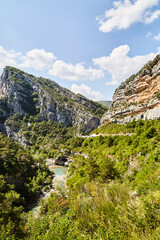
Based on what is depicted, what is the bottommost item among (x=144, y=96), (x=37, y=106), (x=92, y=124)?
(x=92, y=124)

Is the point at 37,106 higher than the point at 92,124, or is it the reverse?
the point at 37,106

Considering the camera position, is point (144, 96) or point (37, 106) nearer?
point (144, 96)

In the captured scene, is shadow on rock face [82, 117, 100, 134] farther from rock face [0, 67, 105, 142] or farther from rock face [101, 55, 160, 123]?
rock face [101, 55, 160, 123]

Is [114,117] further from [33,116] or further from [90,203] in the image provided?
[33,116]

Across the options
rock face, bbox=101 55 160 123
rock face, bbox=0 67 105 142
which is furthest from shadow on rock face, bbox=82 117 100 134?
rock face, bbox=101 55 160 123

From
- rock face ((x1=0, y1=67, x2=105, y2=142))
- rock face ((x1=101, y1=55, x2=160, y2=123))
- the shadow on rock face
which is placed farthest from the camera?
rock face ((x1=0, y1=67, x2=105, y2=142))

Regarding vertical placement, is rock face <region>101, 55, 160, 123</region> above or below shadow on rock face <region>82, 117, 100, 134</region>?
above

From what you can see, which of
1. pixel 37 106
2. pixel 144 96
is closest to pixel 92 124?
pixel 144 96

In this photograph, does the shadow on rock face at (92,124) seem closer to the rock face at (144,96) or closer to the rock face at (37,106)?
the rock face at (37,106)

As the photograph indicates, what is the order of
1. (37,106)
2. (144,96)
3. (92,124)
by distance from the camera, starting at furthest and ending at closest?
(37,106), (92,124), (144,96)

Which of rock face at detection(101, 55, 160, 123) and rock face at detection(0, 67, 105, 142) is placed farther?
rock face at detection(0, 67, 105, 142)

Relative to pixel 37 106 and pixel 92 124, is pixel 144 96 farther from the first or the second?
pixel 37 106

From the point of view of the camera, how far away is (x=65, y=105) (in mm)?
140250

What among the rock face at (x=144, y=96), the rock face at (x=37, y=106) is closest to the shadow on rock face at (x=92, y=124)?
the rock face at (x=37, y=106)
